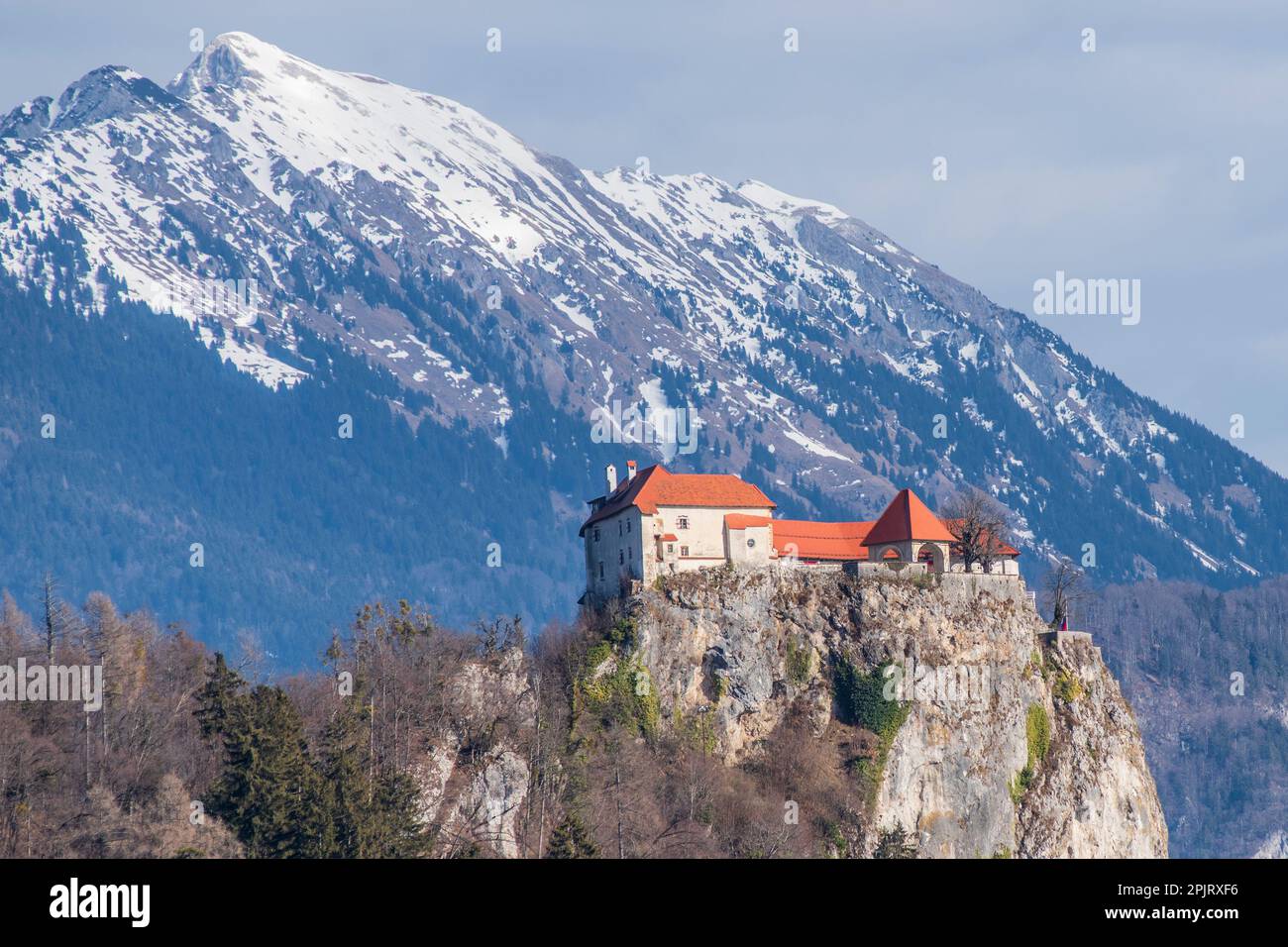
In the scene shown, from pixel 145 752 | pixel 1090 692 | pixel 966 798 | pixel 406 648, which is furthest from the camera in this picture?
pixel 1090 692

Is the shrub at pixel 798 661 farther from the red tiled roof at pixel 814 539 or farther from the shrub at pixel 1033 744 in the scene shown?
the shrub at pixel 1033 744

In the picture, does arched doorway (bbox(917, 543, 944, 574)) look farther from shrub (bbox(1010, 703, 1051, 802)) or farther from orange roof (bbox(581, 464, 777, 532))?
orange roof (bbox(581, 464, 777, 532))

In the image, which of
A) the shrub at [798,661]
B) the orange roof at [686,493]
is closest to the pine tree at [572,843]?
the shrub at [798,661]

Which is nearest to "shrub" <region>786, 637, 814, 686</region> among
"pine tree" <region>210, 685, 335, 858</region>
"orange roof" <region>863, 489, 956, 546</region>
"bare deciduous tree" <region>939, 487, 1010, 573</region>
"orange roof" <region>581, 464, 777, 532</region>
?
"orange roof" <region>581, 464, 777, 532</region>

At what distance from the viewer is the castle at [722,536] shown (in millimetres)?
121000

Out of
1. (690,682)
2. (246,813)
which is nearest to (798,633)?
(690,682)

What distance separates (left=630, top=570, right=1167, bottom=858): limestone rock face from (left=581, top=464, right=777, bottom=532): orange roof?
159 inches

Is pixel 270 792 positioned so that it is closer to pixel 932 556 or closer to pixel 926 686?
pixel 926 686

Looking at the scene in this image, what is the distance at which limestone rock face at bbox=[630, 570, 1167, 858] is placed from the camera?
12050 cm

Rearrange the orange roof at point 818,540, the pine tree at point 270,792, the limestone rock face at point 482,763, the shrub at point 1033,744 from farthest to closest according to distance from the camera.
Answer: the shrub at point 1033,744 < the orange roof at point 818,540 < the limestone rock face at point 482,763 < the pine tree at point 270,792

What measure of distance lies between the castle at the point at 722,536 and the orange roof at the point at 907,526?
6 cm
